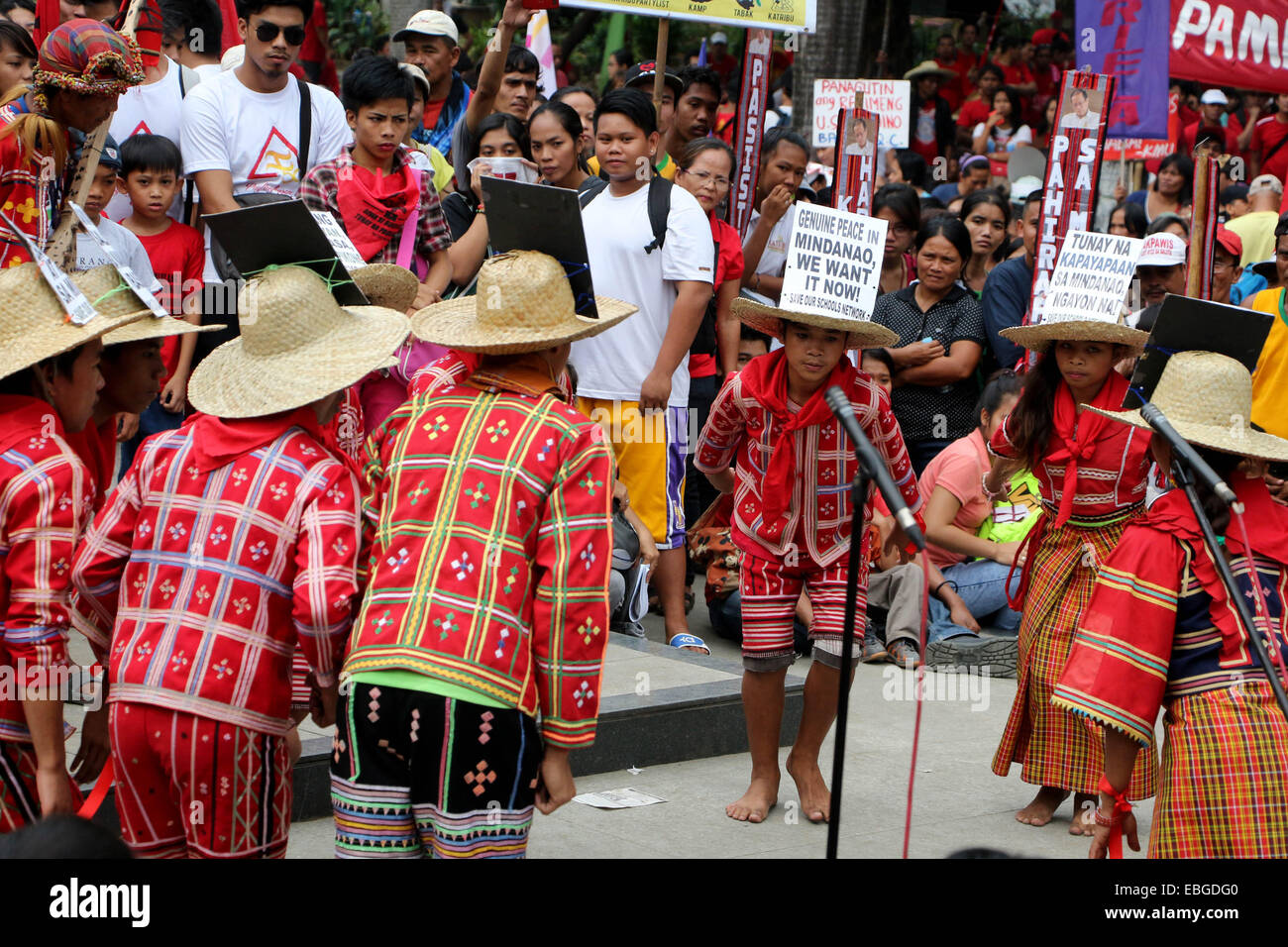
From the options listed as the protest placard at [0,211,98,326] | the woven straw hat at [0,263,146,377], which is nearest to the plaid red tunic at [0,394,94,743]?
the woven straw hat at [0,263,146,377]

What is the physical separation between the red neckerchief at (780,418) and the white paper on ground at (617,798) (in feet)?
3.70

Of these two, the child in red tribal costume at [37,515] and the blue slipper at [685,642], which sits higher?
the child in red tribal costume at [37,515]

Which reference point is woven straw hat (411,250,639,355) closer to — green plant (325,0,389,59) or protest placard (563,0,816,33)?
protest placard (563,0,816,33)

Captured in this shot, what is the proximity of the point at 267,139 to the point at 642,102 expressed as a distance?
1.73 meters

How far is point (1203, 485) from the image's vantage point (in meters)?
3.82

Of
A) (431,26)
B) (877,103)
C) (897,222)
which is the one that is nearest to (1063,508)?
(897,222)

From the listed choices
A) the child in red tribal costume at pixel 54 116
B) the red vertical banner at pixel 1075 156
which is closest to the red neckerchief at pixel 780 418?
the child in red tribal costume at pixel 54 116

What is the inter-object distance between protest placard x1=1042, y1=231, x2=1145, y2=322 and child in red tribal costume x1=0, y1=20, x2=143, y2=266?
136 inches

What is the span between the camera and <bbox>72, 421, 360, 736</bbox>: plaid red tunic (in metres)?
3.32

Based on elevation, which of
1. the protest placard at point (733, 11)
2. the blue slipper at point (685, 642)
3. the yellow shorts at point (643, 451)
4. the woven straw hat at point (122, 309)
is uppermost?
the protest placard at point (733, 11)

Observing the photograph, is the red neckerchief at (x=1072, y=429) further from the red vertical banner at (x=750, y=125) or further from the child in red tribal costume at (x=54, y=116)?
the red vertical banner at (x=750, y=125)

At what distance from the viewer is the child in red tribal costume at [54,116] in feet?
16.0

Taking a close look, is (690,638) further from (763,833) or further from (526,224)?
(526,224)
